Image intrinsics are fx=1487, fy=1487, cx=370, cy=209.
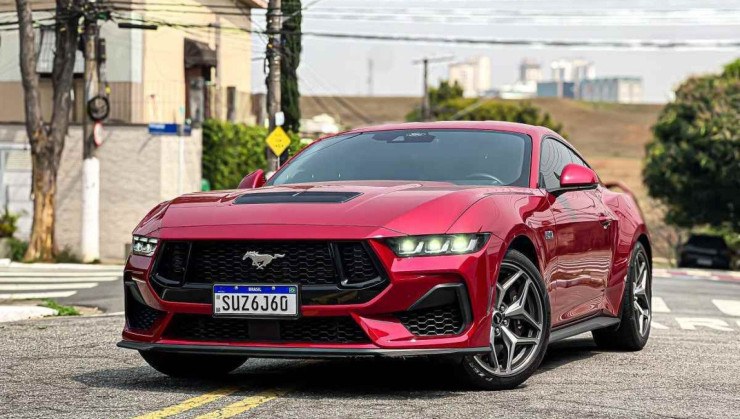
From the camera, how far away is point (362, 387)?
7.89 meters

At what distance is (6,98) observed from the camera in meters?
39.4

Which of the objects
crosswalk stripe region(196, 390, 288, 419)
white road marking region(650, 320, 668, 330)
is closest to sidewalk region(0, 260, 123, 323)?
white road marking region(650, 320, 668, 330)

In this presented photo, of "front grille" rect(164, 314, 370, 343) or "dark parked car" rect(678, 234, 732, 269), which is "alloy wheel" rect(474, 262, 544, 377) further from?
"dark parked car" rect(678, 234, 732, 269)

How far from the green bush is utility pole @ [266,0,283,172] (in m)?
4.47

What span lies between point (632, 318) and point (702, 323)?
4995mm

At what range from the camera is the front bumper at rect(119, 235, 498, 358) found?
721 cm

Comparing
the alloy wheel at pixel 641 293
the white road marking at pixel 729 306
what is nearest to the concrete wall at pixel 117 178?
the white road marking at pixel 729 306

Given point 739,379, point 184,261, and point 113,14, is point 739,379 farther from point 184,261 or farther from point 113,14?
point 113,14

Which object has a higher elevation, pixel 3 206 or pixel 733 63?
pixel 733 63

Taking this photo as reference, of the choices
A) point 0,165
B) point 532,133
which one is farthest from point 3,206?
point 532,133

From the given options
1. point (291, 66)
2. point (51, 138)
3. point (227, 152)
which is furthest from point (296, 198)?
point (291, 66)

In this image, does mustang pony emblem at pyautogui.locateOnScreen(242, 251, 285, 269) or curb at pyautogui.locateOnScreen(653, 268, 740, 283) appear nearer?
mustang pony emblem at pyautogui.locateOnScreen(242, 251, 285, 269)

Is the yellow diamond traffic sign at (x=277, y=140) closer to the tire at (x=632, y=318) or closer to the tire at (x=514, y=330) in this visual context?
the tire at (x=632, y=318)

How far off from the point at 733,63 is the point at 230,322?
69.5 m
